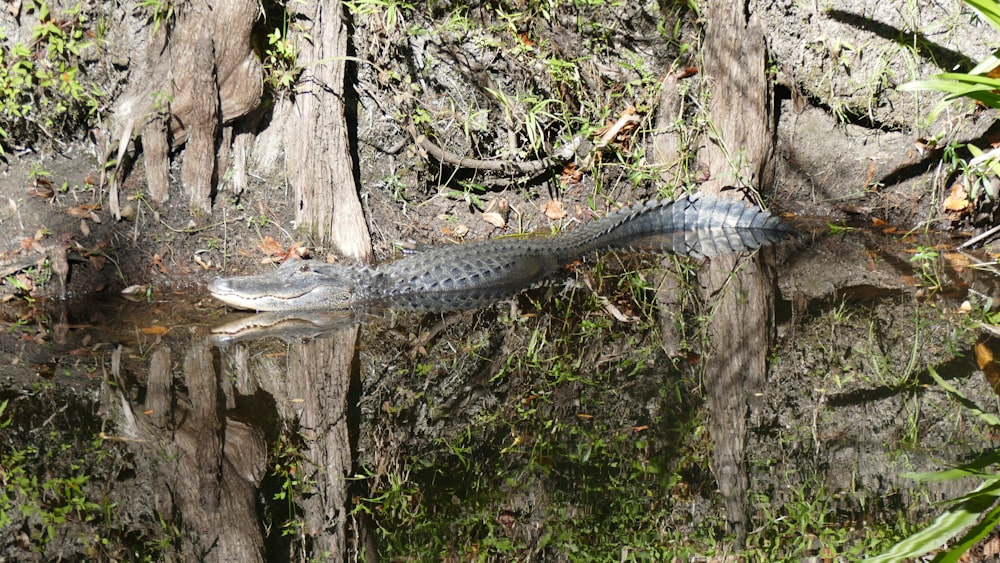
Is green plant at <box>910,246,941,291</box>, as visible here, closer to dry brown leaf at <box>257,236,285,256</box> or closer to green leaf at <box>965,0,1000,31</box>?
green leaf at <box>965,0,1000,31</box>

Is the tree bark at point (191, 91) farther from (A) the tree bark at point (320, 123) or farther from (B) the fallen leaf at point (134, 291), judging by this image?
(B) the fallen leaf at point (134, 291)

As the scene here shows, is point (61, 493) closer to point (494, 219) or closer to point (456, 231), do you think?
point (456, 231)

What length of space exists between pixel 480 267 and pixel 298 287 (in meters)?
1.12

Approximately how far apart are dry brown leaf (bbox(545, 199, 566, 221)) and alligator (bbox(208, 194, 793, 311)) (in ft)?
1.38

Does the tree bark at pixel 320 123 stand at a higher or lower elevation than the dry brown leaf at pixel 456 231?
A: higher

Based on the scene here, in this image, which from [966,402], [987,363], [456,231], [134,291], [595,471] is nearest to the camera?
[595,471]

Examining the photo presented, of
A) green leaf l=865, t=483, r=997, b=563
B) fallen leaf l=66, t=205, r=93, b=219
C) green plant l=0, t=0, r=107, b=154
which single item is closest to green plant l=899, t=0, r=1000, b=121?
green leaf l=865, t=483, r=997, b=563

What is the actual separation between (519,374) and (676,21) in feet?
12.5

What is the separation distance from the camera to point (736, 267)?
19.3ft

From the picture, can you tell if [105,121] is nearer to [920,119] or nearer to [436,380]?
[436,380]

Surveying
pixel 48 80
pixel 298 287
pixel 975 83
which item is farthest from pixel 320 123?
pixel 975 83

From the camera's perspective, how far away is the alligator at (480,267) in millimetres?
5352

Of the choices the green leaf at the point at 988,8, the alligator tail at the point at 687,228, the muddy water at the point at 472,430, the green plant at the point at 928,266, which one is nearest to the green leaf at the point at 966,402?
the muddy water at the point at 472,430

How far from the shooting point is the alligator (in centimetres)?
535
